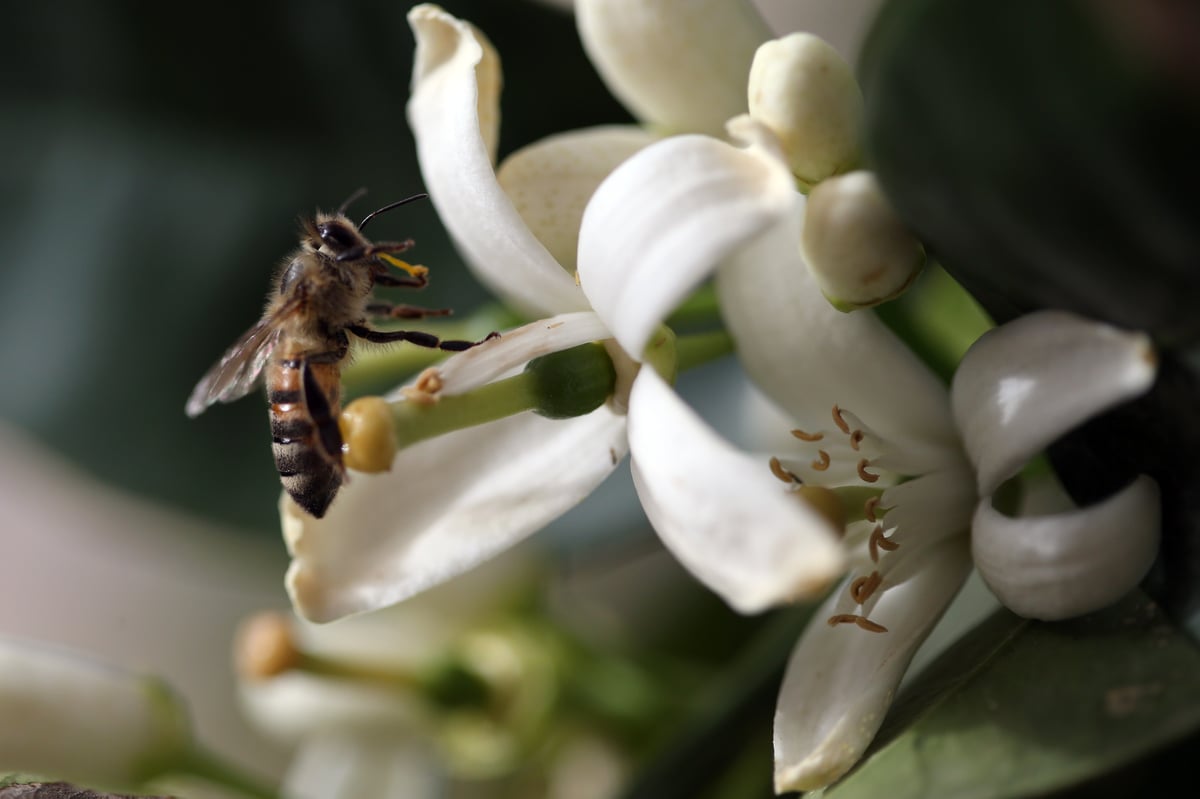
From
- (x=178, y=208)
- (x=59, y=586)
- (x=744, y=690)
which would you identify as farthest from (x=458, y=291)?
(x=59, y=586)

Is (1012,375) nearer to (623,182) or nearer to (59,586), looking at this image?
(623,182)

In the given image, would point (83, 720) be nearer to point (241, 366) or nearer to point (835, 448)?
point (241, 366)

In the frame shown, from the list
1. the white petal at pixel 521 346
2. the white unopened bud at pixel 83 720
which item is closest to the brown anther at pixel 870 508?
the white petal at pixel 521 346

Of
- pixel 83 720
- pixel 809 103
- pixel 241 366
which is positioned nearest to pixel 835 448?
pixel 809 103

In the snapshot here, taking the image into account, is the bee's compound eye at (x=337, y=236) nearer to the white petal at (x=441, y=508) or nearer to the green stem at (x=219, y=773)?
the white petal at (x=441, y=508)

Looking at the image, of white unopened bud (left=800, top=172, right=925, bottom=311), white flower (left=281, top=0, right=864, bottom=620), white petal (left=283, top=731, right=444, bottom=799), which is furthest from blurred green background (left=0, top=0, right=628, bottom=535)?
white unopened bud (left=800, top=172, right=925, bottom=311)
